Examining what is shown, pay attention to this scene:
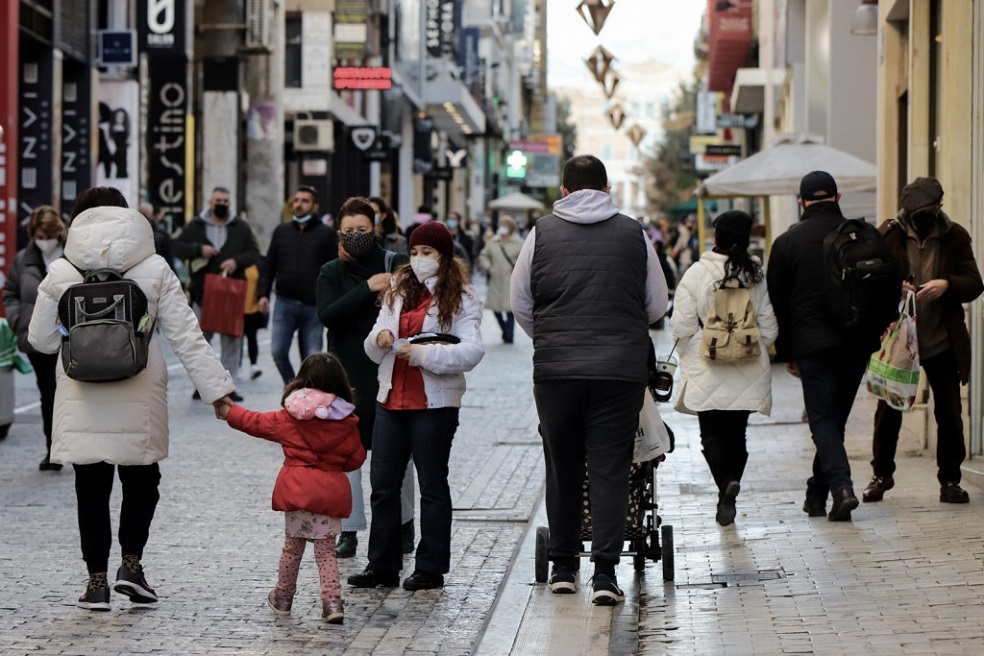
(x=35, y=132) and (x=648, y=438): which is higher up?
(x=35, y=132)

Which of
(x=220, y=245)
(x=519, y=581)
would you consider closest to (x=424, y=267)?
(x=519, y=581)

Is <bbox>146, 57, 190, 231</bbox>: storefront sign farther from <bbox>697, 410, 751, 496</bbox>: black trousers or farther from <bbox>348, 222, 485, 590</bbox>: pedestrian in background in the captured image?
<bbox>348, 222, 485, 590</bbox>: pedestrian in background

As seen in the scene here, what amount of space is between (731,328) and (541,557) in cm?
184

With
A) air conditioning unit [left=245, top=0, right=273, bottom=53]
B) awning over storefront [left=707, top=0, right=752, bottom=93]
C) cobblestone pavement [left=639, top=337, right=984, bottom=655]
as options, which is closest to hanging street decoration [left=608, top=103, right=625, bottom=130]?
awning over storefront [left=707, top=0, right=752, bottom=93]

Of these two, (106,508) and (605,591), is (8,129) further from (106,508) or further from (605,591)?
(605,591)

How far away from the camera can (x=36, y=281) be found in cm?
1166

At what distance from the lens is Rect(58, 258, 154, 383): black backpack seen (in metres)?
6.88

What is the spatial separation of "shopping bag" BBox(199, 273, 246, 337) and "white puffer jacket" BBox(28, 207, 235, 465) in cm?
844

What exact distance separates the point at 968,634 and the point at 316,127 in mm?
39021

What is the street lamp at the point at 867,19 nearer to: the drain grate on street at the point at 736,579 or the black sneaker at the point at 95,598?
the drain grate on street at the point at 736,579

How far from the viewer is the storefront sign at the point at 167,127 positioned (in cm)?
3209

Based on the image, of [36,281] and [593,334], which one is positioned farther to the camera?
[36,281]

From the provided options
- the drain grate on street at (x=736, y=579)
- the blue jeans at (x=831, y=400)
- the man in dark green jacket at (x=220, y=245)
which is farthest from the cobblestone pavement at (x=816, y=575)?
the man in dark green jacket at (x=220, y=245)

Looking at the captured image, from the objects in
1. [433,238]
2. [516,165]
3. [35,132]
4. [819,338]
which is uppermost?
[516,165]
